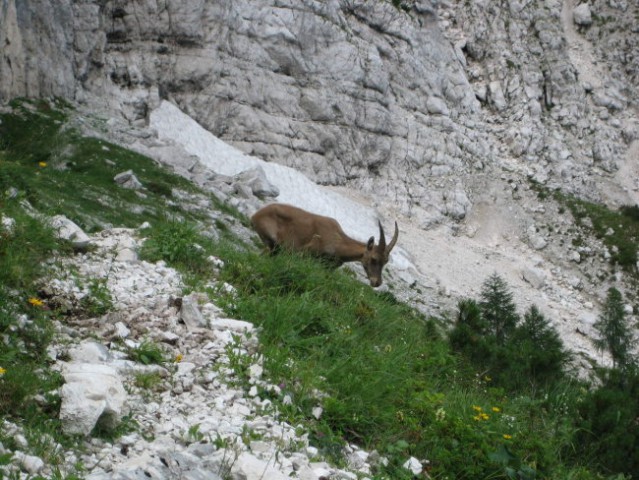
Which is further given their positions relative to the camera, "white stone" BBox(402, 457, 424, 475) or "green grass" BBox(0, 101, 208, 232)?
"green grass" BBox(0, 101, 208, 232)

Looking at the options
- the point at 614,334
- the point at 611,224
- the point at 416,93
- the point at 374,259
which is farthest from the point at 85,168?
the point at 611,224

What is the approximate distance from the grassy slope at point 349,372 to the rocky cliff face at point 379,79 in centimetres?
2841

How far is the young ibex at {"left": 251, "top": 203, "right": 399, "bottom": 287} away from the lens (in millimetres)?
14125

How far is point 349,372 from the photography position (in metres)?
6.71

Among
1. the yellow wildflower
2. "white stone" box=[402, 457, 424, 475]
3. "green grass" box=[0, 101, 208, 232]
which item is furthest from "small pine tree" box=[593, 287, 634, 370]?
the yellow wildflower

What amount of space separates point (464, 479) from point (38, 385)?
3671 mm

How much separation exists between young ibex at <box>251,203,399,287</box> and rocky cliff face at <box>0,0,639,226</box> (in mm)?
24024

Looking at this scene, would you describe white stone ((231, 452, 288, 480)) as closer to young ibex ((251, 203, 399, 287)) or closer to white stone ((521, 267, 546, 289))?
young ibex ((251, 203, 399, 287))

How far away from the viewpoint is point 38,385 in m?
5.01

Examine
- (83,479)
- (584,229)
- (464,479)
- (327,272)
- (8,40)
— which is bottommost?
(584,229)

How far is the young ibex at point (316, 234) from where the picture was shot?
46.3 ft

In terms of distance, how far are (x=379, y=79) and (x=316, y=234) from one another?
1622 inches

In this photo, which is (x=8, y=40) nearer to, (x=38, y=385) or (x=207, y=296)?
(x=207, y=296)

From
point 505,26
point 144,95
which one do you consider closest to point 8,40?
point 144,95
